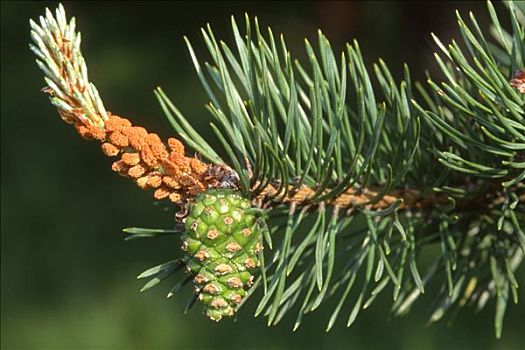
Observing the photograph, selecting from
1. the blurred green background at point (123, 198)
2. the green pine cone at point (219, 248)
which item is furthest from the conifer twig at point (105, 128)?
the blurred green background at point (123, 198)

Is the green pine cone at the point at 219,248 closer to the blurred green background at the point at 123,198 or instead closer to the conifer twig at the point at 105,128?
the conifer twig at the point at 105,128

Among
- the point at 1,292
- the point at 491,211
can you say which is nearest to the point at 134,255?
the point at 1,292

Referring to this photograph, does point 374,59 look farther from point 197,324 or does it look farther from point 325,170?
point 325,170

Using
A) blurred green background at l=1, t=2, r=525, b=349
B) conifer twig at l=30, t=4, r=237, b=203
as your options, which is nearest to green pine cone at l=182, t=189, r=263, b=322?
conifer twig at l=30, t=4, r=237, b=203

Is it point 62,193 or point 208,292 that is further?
point 62,193

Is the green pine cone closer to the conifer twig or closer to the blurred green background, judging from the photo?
the conifer twig

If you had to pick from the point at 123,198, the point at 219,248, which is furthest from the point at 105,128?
the point at 123,198
